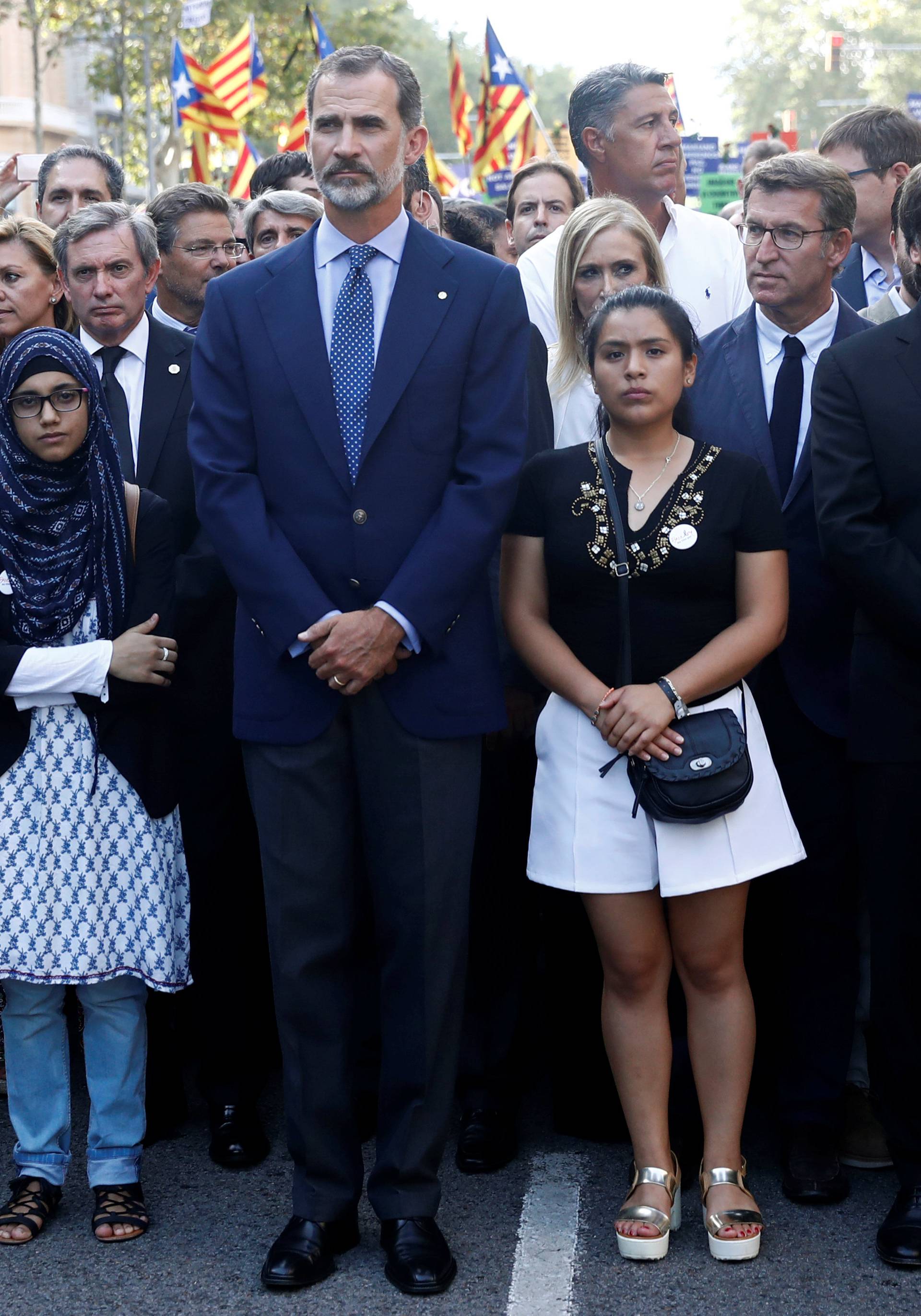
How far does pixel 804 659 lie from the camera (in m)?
4.10

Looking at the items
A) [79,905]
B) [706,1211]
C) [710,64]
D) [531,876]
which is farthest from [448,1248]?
[710,64]

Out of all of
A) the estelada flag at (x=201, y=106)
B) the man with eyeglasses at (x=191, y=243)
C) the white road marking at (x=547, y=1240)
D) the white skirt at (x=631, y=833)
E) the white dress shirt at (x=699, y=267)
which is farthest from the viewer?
the estelada flag at (x=201, y=106)

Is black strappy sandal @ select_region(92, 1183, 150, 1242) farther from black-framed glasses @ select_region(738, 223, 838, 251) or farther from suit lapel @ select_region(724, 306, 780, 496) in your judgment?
black-framed glasses @ select_region(738, 223, 838, 251)

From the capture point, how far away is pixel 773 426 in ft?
13.8

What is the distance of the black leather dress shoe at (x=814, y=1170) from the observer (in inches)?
155

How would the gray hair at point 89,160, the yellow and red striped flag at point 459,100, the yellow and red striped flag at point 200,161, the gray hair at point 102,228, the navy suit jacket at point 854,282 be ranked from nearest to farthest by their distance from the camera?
the gray hair at point 102,228, the navy suit jacket at point 854,282, the gray hair at point 89,160, the yellow and red striped flag at point 200,161, the yellow and red striped flag at point 459,100

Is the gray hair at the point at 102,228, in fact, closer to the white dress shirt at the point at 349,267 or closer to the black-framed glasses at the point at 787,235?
the white dress shirt at the point at 349,267

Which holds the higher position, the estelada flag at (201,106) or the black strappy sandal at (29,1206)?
the estelada flag at (201,106)

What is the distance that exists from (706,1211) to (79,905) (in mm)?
1602

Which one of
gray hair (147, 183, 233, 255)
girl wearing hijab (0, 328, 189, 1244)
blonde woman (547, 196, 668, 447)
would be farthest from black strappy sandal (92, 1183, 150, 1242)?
gray hair (147, 183, 233, 255)

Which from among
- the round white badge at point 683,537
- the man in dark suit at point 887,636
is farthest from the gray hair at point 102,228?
the man in dark suit at point 887,636

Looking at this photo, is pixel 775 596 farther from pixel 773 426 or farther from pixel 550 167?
pixel 550 167

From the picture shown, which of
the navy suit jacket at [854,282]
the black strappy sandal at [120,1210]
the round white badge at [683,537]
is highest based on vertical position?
the navy suit jacket at [854,282]

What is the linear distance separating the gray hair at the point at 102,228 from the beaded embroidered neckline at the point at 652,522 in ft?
5.74
